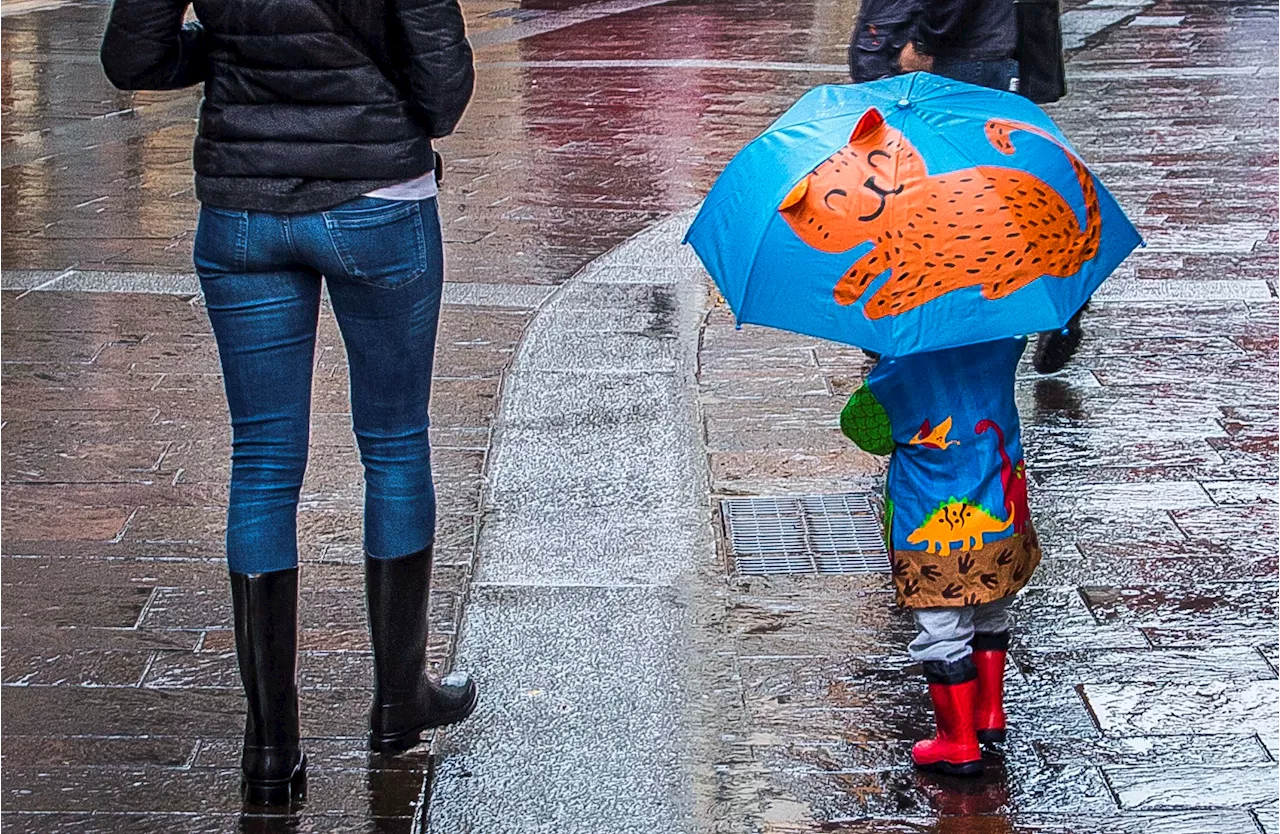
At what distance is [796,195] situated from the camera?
121 inches

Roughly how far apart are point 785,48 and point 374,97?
13719 mm

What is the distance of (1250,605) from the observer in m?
4.21

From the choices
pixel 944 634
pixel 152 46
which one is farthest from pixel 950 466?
pixel 152 46

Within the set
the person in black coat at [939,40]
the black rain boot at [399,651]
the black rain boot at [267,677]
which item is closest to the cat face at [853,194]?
the black rain boot at [399,651]

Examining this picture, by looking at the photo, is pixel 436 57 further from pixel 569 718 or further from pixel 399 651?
pixel 569 718

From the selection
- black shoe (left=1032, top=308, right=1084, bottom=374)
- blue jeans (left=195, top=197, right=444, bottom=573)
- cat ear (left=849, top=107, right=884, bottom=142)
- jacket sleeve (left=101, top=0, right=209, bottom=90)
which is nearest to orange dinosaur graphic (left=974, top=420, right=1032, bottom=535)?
cat ear (left=849, top=107, right=884, bottom=142)

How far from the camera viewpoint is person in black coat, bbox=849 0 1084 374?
5.35 metres

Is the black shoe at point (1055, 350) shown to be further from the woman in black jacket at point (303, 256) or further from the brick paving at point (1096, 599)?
the woman in black jacket at point (303, 256)

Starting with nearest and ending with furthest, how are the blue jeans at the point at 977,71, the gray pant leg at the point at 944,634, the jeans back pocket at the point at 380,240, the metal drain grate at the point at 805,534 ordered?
the jeans back pocket at the point at 380,240
the gray pant leg at the point at 944,634
the metal drain grate at the point at 805,534
the blue jeans at the point at 977,71

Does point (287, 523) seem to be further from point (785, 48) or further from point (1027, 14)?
point (785, 48)

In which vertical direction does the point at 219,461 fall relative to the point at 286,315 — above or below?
below

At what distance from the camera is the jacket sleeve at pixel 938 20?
5340mm

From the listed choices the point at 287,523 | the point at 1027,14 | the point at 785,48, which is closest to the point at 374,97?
the point at 287,523

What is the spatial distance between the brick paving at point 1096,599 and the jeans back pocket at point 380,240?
1.16 meters
